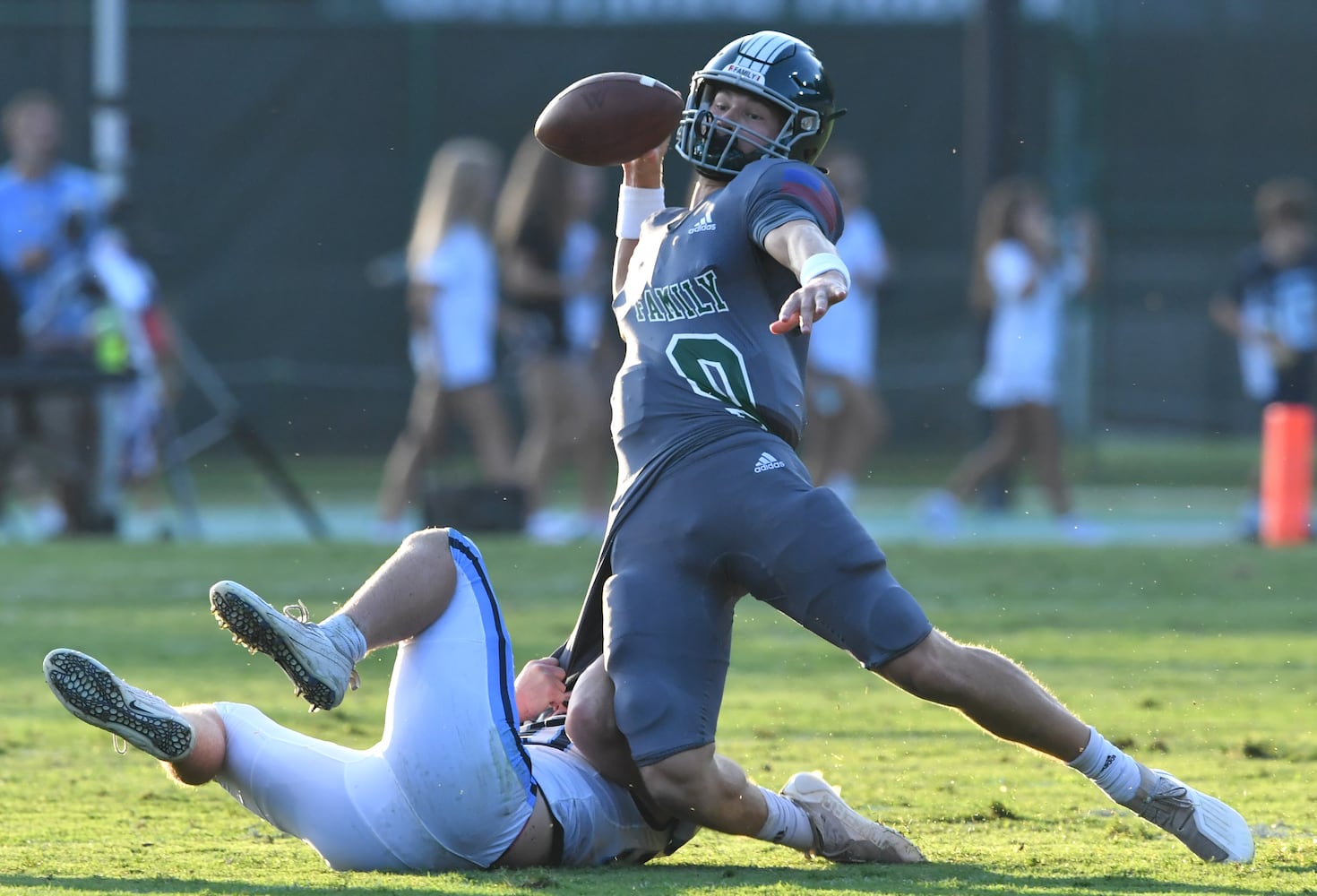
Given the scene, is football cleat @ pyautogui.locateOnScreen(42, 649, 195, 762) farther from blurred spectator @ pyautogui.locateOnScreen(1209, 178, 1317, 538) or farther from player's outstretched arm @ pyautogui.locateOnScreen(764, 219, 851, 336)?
blurred spectator @ pyautogui.locateOnScreen(1209, 178, 1317, 538)

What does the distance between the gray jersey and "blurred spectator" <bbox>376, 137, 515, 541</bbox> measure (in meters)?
7.58

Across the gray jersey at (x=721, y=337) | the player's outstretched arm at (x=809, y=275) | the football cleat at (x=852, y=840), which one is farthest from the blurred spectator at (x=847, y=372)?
the player's outstretched arm at (x=809, y=275)

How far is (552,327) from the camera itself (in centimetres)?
1261

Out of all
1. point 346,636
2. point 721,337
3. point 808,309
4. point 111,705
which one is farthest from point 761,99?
point 111,705

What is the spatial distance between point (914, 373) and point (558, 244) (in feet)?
17.3

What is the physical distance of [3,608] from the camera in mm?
9414

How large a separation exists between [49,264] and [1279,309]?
7573 mm

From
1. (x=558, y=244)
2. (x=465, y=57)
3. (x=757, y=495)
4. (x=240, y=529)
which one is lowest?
(x=240, y=529)

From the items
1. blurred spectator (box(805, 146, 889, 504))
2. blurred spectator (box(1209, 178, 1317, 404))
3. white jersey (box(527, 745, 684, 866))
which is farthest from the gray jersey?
blurred spectator (box(1209, 178, 1317, 404))

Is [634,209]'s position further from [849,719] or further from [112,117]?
[112,117]

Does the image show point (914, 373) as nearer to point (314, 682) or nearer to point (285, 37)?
point (285, 37)

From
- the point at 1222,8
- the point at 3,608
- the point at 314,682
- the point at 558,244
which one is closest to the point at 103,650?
the point at 3,608

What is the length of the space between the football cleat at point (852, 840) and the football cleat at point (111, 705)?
139 centimetres

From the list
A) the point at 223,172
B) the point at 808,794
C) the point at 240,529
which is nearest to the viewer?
the point at 808,794
